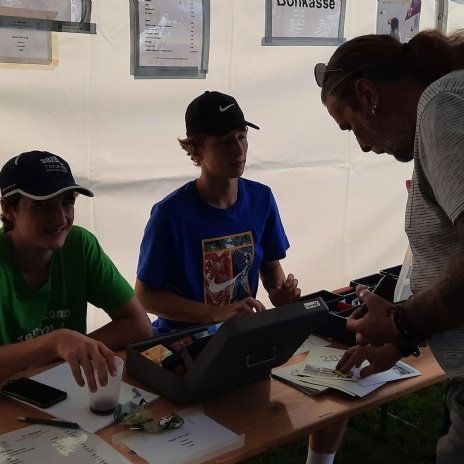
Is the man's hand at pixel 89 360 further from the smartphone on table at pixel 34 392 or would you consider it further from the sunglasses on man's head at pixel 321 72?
the sunglasses on man's head at pixel 321 72

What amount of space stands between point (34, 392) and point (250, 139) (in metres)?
1.68

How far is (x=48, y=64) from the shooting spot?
2193 millimetres

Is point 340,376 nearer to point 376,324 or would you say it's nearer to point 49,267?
point 376,324

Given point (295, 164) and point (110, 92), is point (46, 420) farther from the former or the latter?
point (295, 164)

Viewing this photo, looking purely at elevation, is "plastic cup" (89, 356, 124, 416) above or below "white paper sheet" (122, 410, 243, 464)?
above

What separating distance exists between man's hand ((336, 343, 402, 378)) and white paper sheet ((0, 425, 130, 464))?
2.07 feet

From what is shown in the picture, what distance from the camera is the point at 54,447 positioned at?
4.05 ft

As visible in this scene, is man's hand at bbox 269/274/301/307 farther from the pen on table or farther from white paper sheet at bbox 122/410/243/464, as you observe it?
the pen on table

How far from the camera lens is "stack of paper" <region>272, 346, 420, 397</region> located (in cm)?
152

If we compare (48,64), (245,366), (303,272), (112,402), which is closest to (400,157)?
(245,366)

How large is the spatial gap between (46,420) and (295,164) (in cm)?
197

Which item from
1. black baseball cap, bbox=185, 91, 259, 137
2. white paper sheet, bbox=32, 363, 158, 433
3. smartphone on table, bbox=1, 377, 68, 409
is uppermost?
black baseball cap, bbox=185, 91, 259, 137

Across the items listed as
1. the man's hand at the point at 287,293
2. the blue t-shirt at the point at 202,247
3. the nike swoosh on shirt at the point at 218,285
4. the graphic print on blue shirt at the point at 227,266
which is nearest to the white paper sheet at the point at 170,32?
the blue t-shirt at the point at 202,247

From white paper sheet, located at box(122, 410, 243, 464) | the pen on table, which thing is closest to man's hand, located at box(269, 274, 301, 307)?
white paper sheet, located at box(122, 410, 243, 464)
